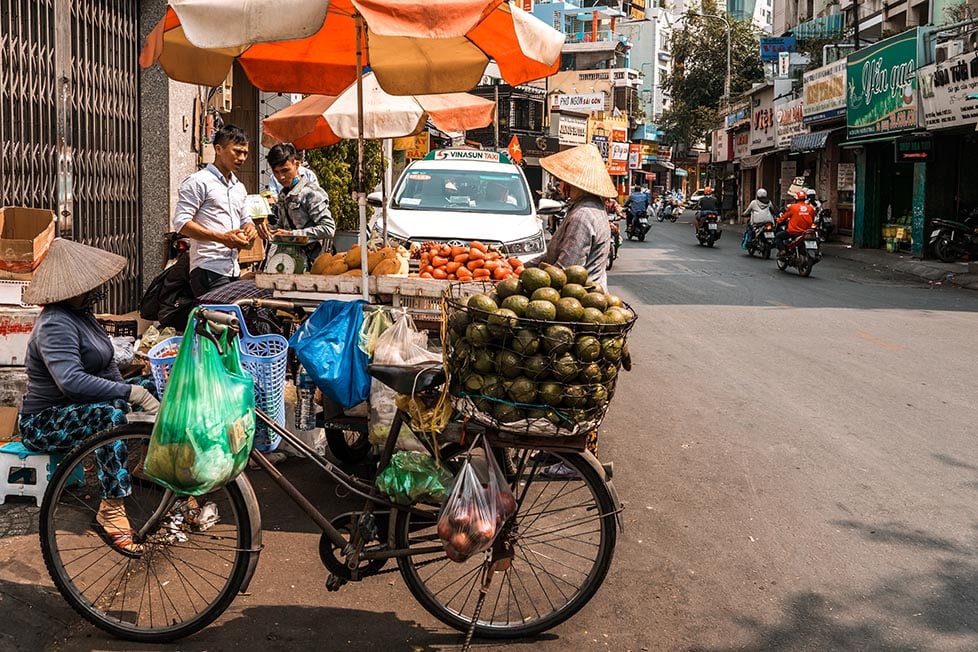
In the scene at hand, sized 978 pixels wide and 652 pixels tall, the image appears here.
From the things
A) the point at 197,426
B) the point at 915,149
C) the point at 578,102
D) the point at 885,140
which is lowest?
the point at 197,426

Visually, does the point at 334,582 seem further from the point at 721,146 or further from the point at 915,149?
the point at 721,146

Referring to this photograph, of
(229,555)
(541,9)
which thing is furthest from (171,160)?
(541,9)

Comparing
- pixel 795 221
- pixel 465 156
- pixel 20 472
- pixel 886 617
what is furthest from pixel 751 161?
pixel 20 472

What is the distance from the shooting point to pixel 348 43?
7.55 meters

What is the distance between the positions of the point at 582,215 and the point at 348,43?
8.68 feet

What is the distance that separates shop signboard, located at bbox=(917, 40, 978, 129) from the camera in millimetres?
19234

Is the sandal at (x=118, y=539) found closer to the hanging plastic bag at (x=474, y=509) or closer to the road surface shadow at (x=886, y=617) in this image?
the hanging plastic bag at (x=474, y=509)

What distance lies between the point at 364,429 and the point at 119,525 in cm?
135

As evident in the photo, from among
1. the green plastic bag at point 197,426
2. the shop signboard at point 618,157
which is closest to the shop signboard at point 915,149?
the green plastic bag at point 197,426

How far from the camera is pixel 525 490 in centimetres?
397

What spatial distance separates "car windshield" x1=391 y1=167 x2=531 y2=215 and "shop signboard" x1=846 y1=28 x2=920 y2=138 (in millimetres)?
13473

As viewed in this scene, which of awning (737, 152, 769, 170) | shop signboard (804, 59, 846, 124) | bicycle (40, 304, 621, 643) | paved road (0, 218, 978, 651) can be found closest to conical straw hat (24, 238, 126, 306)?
bicycle (40, 304, 621, 643)

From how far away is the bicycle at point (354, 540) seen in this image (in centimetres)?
382

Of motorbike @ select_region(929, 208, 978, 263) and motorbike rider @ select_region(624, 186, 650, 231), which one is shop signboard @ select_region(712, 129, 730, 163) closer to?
Answer: motorbike rider @ select_region(624, 186, 650, 231)
